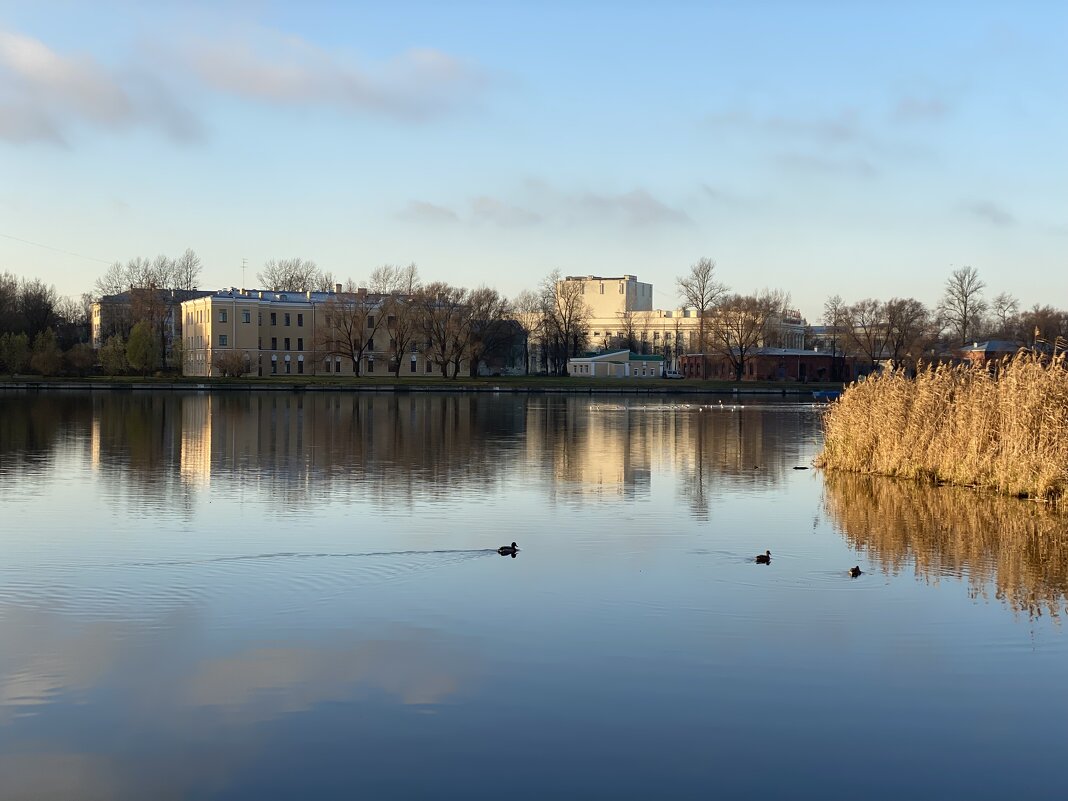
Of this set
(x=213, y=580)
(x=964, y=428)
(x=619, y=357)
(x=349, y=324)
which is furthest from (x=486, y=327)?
(x=213, y=580)

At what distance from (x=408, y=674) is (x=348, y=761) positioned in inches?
83.6

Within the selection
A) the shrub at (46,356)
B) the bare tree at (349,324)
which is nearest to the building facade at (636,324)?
the bare tree at (349,324)

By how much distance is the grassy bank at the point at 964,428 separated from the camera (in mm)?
22438

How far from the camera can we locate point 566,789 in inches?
306

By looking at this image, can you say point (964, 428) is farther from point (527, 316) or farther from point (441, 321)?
point (527, 316)

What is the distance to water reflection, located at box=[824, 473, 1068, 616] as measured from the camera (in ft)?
48.8

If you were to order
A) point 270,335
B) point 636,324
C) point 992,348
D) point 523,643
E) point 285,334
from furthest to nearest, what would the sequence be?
point 636,324 < point 285,334 < point 270,335 < point 992,348 < point 523,643

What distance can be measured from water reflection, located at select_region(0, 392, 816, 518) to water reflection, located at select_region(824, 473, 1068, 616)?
10.8 ft

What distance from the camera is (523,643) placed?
37.8 feet

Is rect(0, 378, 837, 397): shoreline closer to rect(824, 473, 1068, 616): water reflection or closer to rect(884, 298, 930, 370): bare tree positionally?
rect(884, 298, 930, 370): bare tree

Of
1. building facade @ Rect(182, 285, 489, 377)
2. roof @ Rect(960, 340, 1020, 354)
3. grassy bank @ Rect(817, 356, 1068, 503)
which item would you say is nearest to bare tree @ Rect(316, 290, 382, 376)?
building facade @ Rect(182, 285, 489, 377)

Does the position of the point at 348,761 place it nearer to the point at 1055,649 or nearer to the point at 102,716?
the point at 102,716

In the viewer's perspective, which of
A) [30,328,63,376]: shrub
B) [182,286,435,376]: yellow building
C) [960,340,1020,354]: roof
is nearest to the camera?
[30,328,63,376]: shrub

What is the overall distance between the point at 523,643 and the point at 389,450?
2351 centimetres
